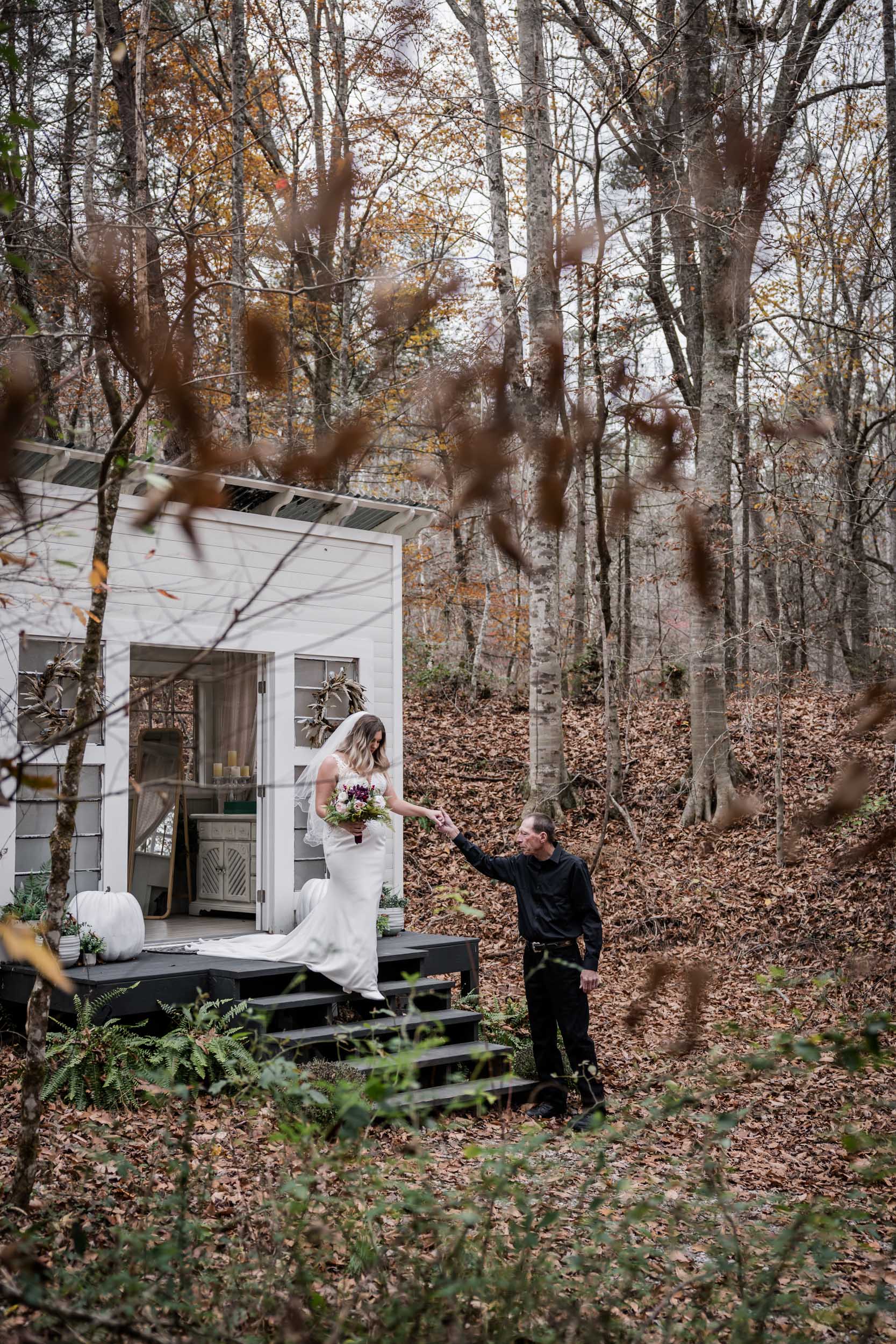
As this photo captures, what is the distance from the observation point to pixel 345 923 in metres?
6.67

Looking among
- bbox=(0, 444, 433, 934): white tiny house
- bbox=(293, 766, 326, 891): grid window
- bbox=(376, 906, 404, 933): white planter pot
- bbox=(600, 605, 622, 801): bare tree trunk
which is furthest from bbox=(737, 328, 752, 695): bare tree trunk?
bbox=(293, 766, 326, 891): grid window

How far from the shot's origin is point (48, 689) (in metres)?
6.78

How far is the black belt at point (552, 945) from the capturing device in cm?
598

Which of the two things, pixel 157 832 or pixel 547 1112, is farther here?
pixel 157 832

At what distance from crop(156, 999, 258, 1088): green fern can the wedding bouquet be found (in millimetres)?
1265

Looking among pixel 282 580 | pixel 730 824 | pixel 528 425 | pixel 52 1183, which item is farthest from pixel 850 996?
pixel 528 425

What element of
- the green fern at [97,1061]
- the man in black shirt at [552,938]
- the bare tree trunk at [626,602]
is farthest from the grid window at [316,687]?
the bare tree trunk at [626,602]

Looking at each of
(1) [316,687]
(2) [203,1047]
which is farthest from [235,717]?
(2) [203,1047]

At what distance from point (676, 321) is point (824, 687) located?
6.21 meters

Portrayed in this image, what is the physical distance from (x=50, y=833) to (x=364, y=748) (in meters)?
2.02

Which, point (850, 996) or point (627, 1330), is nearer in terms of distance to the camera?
point (627, 1330)

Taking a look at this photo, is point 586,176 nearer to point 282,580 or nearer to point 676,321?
point 676,321

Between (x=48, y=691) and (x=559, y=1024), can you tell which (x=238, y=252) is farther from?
(x=559, y=1024)

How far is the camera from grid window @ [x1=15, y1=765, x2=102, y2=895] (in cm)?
664
